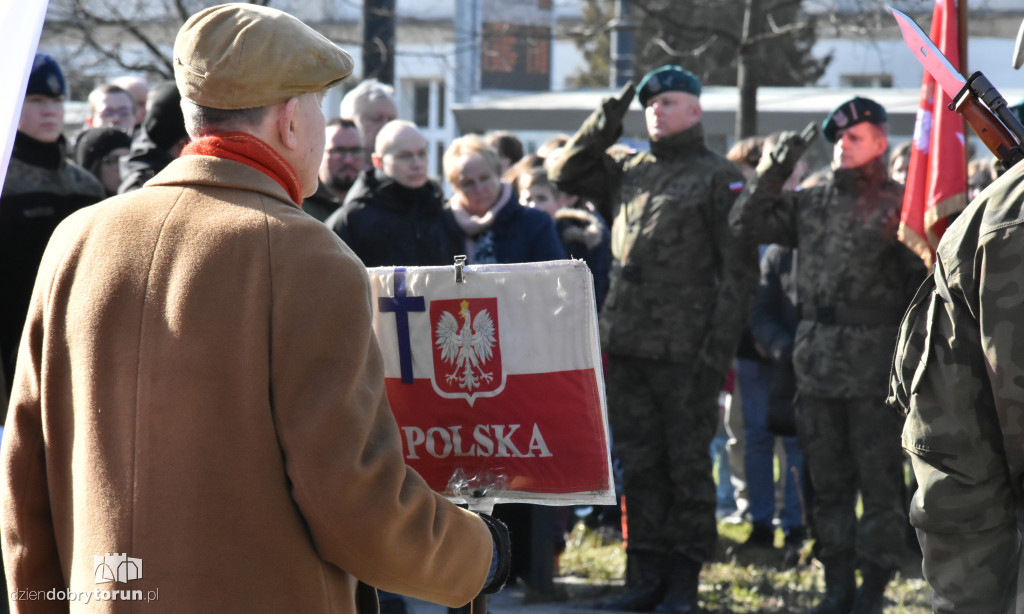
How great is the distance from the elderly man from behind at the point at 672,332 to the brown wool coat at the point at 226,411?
12.3 feet

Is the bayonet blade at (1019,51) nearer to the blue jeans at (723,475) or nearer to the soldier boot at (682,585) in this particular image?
the soldier boot at (682,585)

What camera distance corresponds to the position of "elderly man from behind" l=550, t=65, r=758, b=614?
5.69 meters

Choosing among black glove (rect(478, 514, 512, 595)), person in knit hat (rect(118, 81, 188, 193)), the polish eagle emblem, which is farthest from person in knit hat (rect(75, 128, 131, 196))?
black glove (rect(478, 514, 512, 595))

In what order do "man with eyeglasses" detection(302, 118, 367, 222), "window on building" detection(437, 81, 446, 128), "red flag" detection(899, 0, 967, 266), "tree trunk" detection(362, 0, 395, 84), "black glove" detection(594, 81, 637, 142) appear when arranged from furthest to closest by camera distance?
"window on building" detection(437, 81, 446, 128), "tree trunk" detection(362, 0, 395, 84), "man with eyeglasses" detection(302, 118, 367, 222), "black glove" detection(594, 81, 637, 142), "red flag" detection(899, 0, 967, 266)

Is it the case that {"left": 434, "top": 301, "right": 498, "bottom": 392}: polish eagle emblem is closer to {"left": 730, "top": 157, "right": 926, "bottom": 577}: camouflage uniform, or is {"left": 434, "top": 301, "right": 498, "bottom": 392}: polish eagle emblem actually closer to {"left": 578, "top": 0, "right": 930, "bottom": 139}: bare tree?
{"left": 730, "top": 157, "right": 926, "bottom": 577}: camouflage uniform

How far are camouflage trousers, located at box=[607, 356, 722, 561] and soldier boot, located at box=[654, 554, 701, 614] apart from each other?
0.04 m

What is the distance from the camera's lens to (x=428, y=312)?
2713mm

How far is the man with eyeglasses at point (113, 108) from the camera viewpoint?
7855 mm

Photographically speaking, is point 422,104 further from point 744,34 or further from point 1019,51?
point 1019,51

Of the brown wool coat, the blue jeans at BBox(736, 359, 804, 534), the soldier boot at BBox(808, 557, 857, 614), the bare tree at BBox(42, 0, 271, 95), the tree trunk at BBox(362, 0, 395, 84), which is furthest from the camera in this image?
the bare tree at BBox(42, 0, 271, 95)

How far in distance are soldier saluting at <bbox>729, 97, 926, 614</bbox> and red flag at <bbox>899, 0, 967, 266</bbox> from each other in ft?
0.86

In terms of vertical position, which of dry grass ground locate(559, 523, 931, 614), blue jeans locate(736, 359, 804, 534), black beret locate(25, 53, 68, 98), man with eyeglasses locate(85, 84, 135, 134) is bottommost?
dry grass ground locate(559, 523, 931, 614)

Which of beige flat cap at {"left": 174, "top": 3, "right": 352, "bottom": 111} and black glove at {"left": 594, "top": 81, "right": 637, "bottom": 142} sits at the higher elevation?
black glove at {"left": 594, "top": 81, "right": 637, "bottom": 142}

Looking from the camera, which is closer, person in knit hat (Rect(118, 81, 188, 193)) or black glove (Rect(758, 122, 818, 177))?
person in knit hat (Rect(118, 81, 188, 193))
